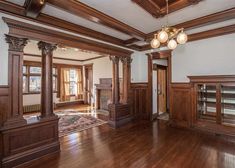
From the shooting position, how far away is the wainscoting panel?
15.2 feet

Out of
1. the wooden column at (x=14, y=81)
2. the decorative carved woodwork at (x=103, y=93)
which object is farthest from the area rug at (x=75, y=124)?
the decorative carved woodwork at (x=103, y=93)

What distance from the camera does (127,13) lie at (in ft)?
10.5

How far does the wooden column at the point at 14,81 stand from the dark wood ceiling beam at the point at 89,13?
105cm

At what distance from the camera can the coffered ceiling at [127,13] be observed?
109 inches

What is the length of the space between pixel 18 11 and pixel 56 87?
6.08 metres

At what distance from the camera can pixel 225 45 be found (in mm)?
3992

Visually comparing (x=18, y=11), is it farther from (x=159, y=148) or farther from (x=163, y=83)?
(x=163, y=83)

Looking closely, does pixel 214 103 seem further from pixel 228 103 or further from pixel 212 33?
pixel 212 33

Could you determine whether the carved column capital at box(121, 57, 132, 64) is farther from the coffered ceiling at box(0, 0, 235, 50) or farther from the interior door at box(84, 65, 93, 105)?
the interior door at box(84, 65, 93, 105)

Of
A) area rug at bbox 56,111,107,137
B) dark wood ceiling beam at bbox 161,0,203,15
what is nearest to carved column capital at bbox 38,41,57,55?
area rug at bbox 56,111,107,137

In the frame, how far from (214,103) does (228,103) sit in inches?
12.6

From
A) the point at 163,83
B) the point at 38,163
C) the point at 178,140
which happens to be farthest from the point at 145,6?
the point at 163,83

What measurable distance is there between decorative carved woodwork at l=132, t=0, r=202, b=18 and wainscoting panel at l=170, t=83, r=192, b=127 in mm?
2495

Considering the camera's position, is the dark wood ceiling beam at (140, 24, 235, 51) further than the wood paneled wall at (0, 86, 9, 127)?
Yes
